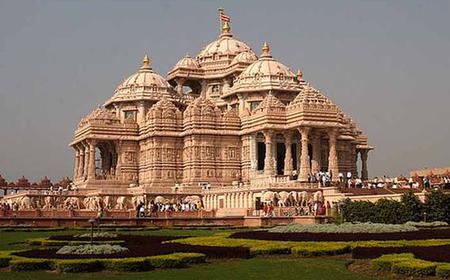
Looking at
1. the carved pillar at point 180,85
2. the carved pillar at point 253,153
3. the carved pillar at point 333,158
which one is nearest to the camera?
the carved pillar at point 333,158

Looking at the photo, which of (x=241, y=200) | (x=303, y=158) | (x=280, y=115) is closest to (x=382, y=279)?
(x=241, y=200)

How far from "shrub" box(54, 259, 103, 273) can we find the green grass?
10.5 inches

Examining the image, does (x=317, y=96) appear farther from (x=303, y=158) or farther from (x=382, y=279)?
(x=382, y=279)

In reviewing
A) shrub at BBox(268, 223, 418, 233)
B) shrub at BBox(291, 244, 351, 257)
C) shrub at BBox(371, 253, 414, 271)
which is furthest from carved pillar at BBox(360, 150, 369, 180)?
shrub at BBox(371, 253, 414, 271)

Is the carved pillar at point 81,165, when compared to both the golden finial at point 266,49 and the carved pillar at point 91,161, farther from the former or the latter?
the golden finial at point 266,49

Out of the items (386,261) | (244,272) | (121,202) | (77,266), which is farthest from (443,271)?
(121,202)

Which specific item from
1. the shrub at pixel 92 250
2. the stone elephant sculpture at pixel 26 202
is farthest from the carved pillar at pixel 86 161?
the shrub at pixel 92 250

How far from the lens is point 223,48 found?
8531 centimetres

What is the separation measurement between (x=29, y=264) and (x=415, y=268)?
9.27 meters

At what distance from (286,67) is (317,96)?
1302cm

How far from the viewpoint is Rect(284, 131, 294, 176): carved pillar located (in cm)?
6059

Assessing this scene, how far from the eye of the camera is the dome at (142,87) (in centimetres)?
7494

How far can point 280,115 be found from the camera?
6178 cm

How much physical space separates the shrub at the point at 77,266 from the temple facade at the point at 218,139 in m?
37.0
